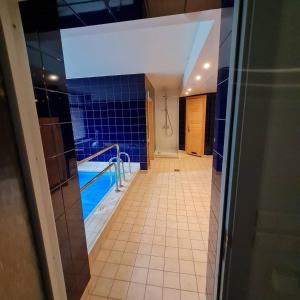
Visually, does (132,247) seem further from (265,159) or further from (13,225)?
(265,159)

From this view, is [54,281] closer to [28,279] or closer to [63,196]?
[28,279]

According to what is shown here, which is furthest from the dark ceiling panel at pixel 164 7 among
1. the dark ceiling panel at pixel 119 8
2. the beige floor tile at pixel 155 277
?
the beige floor tile at pixel 155 277

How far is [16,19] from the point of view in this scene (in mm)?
619

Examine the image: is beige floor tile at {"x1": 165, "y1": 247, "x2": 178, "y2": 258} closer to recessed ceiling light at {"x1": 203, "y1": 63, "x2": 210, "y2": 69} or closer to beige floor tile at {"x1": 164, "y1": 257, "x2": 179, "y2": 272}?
beige floor tile at {"x1": 164, "y1": 257, "x2": 179, "y2": 272}

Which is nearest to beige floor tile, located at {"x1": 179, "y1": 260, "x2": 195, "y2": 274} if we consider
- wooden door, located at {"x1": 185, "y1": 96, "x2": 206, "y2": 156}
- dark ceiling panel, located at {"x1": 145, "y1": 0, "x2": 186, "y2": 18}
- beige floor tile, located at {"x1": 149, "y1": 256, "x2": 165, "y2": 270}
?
beige floor tile, located at {"x1": 149, "y1": 256, "x2": 165, "y2": 270}

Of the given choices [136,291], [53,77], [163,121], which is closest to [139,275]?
[136,291]

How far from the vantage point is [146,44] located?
2.05m

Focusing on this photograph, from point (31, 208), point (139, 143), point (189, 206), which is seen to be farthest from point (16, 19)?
point (139, 143)

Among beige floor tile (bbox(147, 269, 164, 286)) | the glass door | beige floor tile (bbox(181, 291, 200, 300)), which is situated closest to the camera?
the glass door

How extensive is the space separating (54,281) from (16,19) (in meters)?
1.16

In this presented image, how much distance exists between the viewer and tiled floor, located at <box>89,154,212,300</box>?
128 centimetres

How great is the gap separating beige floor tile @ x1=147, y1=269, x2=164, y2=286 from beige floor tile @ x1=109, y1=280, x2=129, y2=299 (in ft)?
0.63

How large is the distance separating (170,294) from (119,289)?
399mm

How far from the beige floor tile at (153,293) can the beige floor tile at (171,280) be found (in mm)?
75
